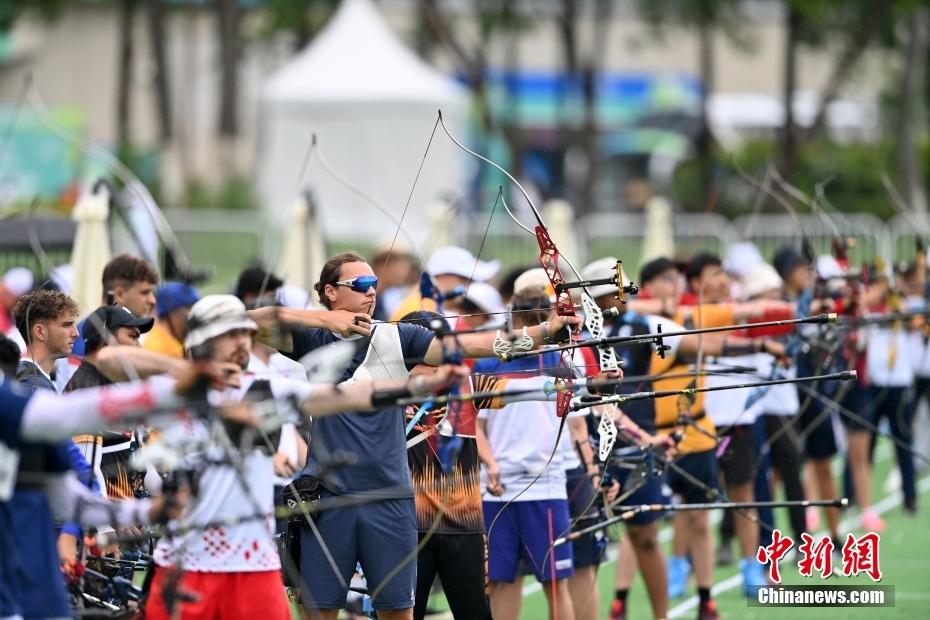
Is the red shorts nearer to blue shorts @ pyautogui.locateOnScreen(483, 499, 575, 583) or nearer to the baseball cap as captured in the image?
the baseball cap

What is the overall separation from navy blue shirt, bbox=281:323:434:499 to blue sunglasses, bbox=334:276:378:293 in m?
0.21

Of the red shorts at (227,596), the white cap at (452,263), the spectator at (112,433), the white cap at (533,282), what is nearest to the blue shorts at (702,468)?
the white cap at (452,263)

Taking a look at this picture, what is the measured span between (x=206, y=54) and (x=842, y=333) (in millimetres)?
32994

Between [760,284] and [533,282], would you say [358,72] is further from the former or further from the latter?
[533,282]

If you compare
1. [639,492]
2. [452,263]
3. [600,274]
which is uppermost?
[452,263]

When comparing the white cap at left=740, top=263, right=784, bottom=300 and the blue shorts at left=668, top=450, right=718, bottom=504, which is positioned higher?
the white cap at left=740, top=263, right=784, bottom=300

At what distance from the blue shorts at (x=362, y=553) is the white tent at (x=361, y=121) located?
1491cm

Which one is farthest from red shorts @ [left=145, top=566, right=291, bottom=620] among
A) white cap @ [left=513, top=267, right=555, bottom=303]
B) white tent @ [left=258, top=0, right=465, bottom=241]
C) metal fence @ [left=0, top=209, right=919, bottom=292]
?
white tent @ [left=258, top=0, right=465, bottom=241]

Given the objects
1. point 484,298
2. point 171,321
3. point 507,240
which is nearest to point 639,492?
point 484,298

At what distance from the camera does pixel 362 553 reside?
617cm

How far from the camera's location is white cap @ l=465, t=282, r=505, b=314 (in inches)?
349

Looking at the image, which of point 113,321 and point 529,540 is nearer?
point 113,321

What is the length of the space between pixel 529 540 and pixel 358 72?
15.5 m

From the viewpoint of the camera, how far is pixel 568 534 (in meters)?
7.38
